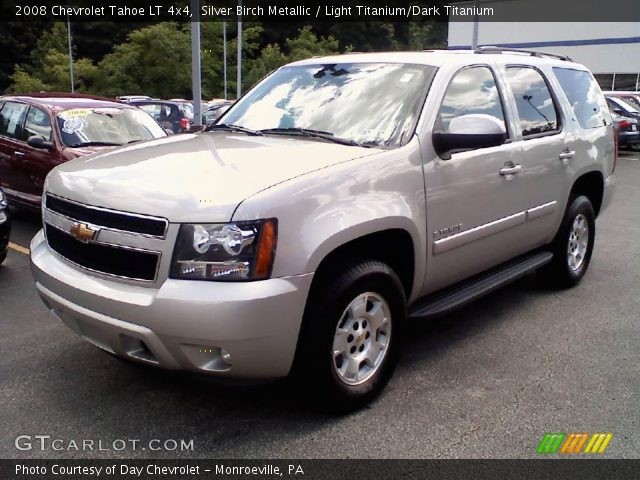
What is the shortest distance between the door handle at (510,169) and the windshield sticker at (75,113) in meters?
5.41

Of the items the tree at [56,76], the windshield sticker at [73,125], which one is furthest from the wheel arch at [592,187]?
the tree at [56,76]

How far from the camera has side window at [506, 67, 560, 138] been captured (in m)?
4.52

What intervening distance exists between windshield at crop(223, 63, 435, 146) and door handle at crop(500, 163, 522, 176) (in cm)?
81

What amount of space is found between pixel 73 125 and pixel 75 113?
0.72 ft

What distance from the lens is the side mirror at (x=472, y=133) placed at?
3.54 m

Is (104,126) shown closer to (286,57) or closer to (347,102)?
(347,102)

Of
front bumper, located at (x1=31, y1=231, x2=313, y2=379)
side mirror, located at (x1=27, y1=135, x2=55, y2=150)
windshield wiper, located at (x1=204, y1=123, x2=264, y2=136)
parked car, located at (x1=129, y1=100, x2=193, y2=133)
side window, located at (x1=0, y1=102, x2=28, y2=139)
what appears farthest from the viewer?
parked car, located at (x1=129, y1=100, x2=193, y2=133)

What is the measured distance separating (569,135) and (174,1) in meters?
46.1

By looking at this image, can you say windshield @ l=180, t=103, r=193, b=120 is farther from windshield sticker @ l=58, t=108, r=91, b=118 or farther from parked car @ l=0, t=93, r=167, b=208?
windshield sticker @ l=58, t=108, r=91, b=118

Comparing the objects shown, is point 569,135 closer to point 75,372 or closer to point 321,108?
point 321,108

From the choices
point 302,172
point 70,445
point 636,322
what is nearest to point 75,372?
point 70,445

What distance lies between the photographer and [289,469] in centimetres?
285

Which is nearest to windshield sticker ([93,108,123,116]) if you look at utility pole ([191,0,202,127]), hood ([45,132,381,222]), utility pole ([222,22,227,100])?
utility pole ([191,0,202,127])

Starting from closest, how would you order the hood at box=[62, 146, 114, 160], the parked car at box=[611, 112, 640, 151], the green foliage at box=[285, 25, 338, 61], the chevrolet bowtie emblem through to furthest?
the chevrolet bowtie emblem, the hood at box=[62, 146, 114, 160], the parked car at box=[611, 112, 640, 151], the green foliage at box=[285, 25, 338, 61]
